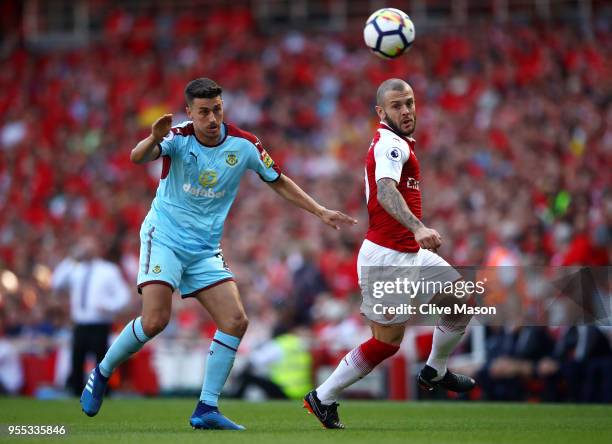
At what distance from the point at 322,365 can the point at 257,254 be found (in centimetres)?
478

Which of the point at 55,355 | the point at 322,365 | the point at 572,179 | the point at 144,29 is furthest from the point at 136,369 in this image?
the point at 144,29

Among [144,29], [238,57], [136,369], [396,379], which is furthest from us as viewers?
[144,29]

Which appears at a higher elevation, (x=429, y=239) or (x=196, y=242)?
(x=429, y=239)

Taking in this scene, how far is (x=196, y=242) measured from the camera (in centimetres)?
850

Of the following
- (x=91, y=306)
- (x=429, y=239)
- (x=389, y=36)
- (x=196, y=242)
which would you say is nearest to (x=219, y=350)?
(x=196, y=242)

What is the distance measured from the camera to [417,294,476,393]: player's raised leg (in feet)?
27.7

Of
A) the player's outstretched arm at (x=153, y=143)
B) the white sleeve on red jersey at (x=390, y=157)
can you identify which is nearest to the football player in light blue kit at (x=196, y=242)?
the player's outstretched arm at (x=153, y=143)

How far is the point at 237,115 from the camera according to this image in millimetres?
25578

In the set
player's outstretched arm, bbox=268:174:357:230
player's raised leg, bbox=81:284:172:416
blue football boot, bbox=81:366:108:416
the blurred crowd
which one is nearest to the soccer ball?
Answer: player's outstretched arm, bbox=268:174:357:230

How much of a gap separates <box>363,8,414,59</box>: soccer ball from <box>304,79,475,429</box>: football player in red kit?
2.32 ft

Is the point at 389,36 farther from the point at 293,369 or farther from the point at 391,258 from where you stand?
the point at 293,369

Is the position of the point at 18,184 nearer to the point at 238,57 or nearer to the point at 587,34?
the point at 238,57

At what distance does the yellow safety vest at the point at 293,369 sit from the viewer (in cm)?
1535

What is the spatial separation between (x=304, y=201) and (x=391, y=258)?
83 cm
